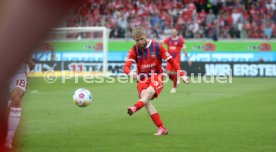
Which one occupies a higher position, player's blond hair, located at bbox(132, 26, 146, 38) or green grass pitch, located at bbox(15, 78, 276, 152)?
player's blond hair, located at bbox(132, 26, 146, 38)

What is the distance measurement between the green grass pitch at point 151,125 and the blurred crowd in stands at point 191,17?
15.3 m

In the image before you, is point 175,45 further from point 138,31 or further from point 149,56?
point 138,31

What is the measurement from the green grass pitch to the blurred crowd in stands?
50.3ft

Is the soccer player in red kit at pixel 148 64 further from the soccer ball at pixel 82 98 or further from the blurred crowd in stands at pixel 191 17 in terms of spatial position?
the blurred crowd in stands at pixel 191 17

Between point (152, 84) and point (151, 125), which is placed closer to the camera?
point (152, 84)

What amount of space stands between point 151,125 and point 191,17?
26036 millimetres

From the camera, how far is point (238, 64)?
111ft

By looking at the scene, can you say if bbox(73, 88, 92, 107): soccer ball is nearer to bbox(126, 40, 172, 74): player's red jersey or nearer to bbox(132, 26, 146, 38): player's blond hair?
bbox(126, 40, 172, 74): player's red jersey

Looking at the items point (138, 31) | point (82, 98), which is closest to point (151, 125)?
point (82, 98)

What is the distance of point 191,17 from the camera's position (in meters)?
37.2

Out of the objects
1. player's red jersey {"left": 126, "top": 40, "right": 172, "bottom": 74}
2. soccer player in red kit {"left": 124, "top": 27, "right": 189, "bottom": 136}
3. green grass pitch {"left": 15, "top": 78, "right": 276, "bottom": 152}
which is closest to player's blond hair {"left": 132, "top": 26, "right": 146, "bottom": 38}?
soccer player in red kit {"left": 124, "top": 27, "right": 189, "bottom": 136}

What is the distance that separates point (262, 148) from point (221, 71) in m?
25.6

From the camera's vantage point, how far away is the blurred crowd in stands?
35469 mm

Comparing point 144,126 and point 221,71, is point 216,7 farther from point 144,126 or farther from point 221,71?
point 144,126
